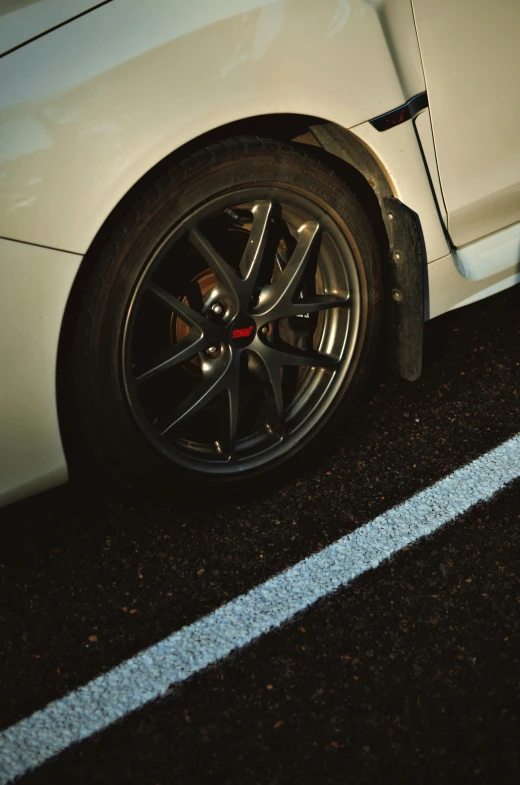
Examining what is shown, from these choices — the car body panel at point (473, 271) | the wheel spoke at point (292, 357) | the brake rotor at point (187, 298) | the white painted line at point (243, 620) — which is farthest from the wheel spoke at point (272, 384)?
the car body panel at point (473, 271)

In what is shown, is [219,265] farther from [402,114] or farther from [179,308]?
[402,114]

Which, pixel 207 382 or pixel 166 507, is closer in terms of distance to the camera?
pixel 207 382

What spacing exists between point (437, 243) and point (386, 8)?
625 mm

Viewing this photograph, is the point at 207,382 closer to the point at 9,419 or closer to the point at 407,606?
the point at 9,419

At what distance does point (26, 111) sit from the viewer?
1.65 meters

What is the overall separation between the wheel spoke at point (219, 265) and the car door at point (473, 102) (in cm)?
65

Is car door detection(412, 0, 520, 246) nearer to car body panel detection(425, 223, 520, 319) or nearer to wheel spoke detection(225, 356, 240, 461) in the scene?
car body panel detection(425, 223, 520, 319)

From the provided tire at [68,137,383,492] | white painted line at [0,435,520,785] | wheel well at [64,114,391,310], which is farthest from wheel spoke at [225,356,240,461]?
wheel well at [64,114,391,310]

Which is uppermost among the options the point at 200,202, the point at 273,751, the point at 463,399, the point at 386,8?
the point at 386,8

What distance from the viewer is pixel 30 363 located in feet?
6.02

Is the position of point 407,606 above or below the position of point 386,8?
below

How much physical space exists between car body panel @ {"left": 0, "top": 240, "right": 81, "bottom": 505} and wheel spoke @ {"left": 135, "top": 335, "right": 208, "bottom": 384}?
0.95 feet

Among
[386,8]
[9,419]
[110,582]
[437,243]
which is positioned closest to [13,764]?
[110,582]

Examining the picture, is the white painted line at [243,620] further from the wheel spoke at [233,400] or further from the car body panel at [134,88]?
the car body panel at [134,88]
